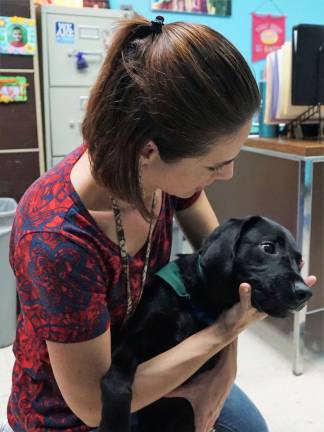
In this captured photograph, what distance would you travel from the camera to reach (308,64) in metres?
1.68

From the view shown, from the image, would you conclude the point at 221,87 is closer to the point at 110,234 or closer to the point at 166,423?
the point at 110,234

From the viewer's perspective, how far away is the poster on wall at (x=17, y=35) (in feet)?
6.58

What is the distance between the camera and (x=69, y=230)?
0.71 m

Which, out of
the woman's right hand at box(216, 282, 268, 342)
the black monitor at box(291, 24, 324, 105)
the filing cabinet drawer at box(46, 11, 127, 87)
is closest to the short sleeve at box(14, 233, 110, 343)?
the woman's right hand at box(216, 282, 268, 342)

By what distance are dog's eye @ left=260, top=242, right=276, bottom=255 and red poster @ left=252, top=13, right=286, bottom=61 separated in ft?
8.99

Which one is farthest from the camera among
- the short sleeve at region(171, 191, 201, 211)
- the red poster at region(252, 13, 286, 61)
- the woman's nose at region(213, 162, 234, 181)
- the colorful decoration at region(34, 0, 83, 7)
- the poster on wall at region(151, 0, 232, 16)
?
the red poster at region(252, 13, 286, 61)

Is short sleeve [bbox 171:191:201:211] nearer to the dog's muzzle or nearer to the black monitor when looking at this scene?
the dog's muzzle

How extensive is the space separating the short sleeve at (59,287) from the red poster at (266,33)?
9.68 ft

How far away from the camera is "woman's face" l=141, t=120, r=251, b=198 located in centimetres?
71

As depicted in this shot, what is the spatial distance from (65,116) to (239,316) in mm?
1718

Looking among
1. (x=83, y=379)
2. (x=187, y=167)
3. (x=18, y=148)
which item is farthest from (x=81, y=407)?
(x=18, y=148)

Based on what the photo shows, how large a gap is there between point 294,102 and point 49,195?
4.07 ft

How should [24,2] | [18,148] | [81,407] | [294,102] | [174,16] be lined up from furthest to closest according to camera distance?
[174,16] < [18,148] < [24,2] < [294,102] < [81,407]

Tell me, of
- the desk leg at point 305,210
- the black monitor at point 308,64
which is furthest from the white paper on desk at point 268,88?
the desk leg at point 305,210
